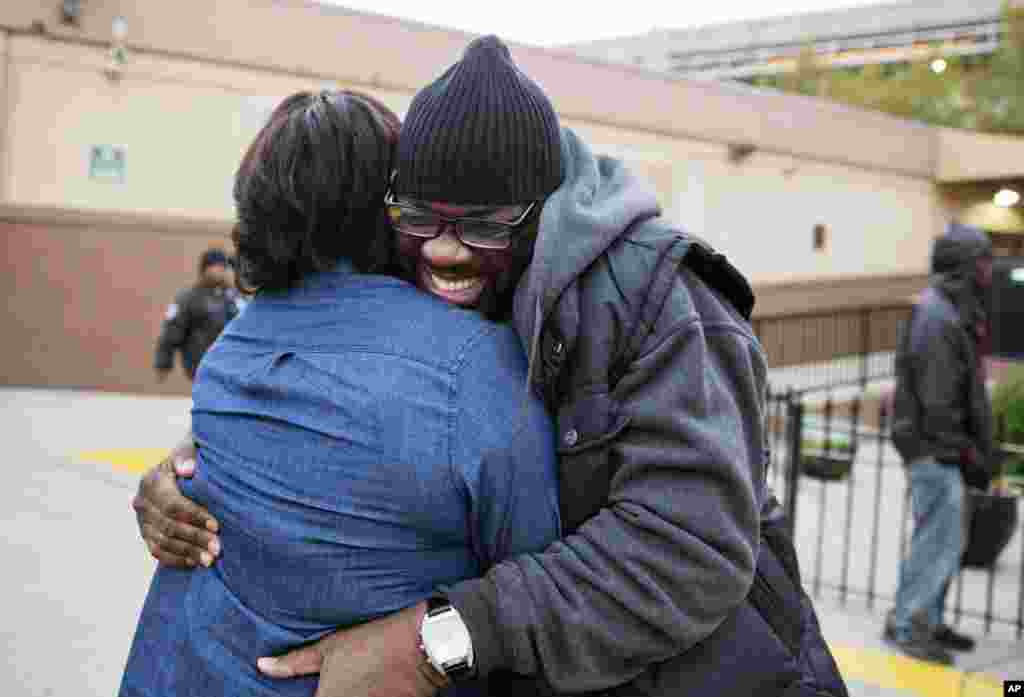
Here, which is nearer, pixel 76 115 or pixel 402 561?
pixel 402 561

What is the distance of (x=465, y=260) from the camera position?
1.75m

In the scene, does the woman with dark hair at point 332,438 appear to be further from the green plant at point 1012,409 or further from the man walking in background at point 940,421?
the green plant at point 1012,409

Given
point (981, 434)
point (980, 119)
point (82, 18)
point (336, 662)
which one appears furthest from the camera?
point (980, 119)

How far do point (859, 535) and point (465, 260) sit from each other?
7.26 meters

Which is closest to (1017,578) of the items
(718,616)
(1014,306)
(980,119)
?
(718,616)

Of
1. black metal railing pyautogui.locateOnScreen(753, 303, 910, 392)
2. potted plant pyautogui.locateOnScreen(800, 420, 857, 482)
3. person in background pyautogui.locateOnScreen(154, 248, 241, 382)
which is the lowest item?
black metal railing pyautogui.locateOnScreen(753, 303, 910, 392)

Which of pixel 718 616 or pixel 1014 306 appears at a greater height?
pixel 718 616

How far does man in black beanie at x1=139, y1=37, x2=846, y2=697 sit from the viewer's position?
1549 millimetres

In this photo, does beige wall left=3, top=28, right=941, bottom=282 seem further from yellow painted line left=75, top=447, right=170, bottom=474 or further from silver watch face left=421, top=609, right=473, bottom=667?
silver watch face left=421, top=609, right=473, bottom=667

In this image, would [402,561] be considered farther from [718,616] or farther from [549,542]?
[718,616]

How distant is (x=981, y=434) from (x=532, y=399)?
428 cm

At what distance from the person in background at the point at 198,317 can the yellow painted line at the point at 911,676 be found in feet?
16.7

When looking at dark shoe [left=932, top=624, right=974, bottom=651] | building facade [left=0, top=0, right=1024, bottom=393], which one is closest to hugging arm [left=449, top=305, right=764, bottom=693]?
dark shoe [left=932, top=624, right=974, bottom=651]

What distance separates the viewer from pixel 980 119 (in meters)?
30.0
